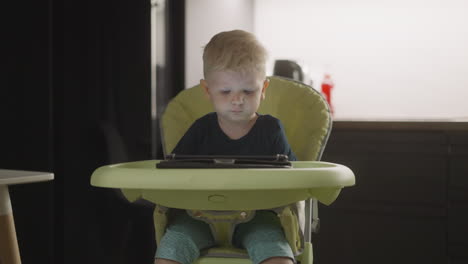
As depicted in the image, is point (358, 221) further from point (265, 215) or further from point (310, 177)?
point (310, 177)

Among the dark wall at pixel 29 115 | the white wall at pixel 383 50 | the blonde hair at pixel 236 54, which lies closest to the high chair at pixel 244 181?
the blonde hair at pixel 236 54

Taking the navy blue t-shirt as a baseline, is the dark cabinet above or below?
below

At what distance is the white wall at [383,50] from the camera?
2.63 meters

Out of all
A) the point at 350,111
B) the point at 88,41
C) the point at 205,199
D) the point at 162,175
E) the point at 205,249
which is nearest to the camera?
the point at 162,175

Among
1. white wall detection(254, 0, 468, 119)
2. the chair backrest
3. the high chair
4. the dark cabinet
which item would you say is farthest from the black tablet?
white wall detection(254, 0, 468, 119)

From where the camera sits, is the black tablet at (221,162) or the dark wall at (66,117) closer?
the black tablet at (221,162)

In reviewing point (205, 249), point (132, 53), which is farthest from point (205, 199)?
point (132, 53)

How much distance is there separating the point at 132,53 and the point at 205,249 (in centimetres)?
88

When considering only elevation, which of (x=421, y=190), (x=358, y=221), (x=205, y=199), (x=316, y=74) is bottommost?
(x=358, y=221)

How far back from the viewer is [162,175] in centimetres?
117

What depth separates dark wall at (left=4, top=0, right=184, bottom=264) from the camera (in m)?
1.73

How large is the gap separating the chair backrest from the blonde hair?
25 cm

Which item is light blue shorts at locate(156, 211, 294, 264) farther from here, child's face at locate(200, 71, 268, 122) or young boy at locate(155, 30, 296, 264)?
child's face at locate(200, 71, 268, 122)

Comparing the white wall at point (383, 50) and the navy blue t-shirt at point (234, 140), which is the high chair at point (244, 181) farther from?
the white wall at point (383, 50)
